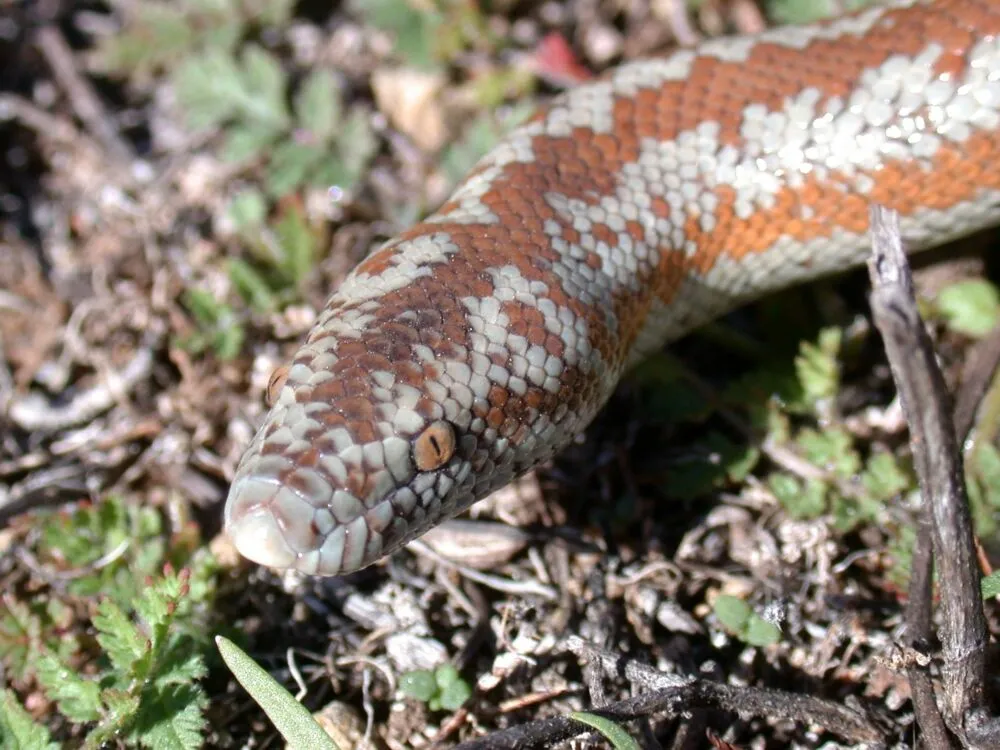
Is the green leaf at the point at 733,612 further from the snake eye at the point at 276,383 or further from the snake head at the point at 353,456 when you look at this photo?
the snake eye at the point at 276,383

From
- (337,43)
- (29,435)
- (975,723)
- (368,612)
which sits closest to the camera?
(975,723)

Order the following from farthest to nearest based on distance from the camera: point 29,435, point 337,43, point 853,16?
1. point 337,43
2. point 29,435
3. point 853,16

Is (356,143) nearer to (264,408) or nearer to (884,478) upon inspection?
(264,408)

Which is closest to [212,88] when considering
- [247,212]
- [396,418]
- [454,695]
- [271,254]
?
[247,212]

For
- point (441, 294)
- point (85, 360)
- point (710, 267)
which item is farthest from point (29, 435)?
point (710, 267)

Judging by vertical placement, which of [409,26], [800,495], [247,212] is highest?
[409,26]

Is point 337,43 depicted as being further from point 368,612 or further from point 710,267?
point 368,612
